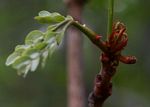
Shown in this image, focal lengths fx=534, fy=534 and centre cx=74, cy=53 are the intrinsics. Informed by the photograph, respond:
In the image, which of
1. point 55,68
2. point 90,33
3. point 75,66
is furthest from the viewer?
point 55,68

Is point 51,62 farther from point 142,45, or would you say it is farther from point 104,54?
point 104,54

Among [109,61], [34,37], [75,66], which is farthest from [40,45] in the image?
[75,66]

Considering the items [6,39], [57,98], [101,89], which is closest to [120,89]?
[57,98]

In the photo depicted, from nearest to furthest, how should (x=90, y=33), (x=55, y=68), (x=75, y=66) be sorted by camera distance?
(x=90, y=33) → (x=75, y=66) → (x=55, y=68)

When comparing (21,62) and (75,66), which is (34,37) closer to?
(21,62)

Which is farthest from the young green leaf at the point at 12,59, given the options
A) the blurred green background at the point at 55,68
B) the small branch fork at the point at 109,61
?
the blurred green background at the point at 55,68

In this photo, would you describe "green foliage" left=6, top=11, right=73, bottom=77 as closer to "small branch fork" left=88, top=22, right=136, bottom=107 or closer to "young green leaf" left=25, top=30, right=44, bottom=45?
"young green leaf" left=25, top=30, right=44, bottom=45
